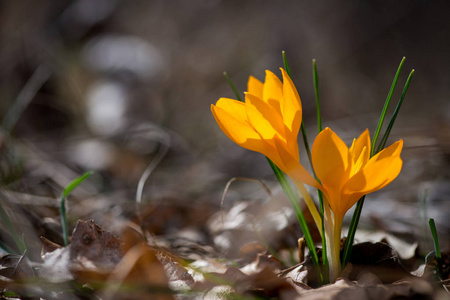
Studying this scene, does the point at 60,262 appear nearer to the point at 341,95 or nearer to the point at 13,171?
the point at 13,171

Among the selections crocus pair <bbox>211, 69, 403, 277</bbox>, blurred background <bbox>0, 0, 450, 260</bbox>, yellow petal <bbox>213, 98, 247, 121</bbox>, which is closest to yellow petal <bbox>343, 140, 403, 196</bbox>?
crocus pair <bbox>211, 69, 403, 277</bbox>

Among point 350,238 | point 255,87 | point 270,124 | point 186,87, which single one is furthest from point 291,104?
point 186,87

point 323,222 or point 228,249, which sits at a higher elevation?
point 323,222

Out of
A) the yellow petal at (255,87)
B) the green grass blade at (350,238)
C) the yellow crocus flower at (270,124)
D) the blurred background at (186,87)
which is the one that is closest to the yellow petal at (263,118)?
the yellow crocus flower at (270,124)

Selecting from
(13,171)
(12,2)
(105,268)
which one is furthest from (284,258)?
(12,2)

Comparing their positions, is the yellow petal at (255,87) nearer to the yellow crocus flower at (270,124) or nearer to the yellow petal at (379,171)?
the yellow crocus flower at (270,124)

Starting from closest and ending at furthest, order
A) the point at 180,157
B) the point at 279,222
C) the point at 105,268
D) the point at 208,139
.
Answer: the point at 105,268, the point at 279,222, the point at 180,157, the point at 208,139

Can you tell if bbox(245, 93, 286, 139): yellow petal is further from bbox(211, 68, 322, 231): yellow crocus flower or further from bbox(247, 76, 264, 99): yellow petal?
bbox(247, 76, 264, 99): yellow petal
